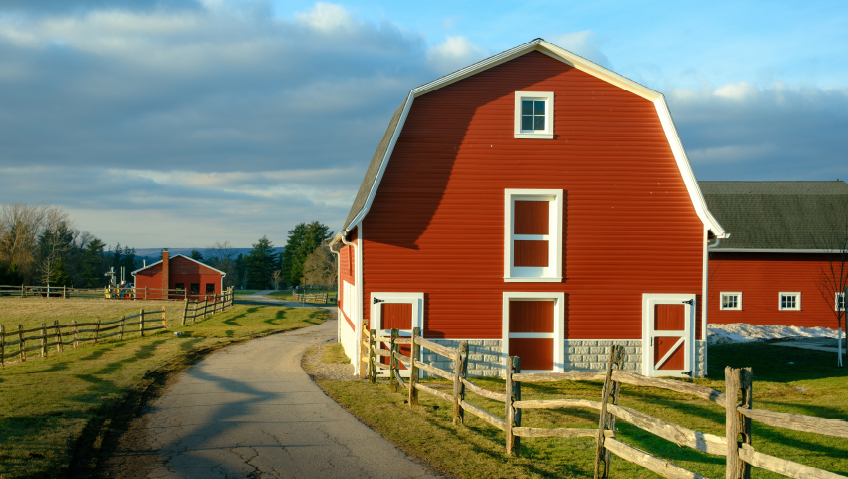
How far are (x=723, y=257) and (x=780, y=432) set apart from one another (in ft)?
66.1

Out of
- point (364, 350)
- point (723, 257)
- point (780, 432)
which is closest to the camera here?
point (780, 432)

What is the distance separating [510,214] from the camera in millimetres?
15125

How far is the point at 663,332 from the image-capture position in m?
15.3

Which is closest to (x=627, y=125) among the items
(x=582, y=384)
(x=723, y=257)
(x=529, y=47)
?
(x=529, y=47)

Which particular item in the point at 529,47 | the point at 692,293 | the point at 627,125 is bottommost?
the point at 692,293

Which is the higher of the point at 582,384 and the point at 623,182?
the point at 623,182

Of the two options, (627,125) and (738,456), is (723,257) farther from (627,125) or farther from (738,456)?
(738,456)

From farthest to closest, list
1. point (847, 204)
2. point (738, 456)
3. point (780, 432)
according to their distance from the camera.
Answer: point (847, 204)
point (780, 432)
point (738, 456)

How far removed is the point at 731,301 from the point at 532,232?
17394 millimetres

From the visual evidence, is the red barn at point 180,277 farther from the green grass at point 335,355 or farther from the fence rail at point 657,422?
the fence rail at point 657,422

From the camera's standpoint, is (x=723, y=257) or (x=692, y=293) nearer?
(x=692, y=293)

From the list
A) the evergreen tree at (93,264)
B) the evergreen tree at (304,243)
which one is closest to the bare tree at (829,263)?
the evergreen tree at (304,243)

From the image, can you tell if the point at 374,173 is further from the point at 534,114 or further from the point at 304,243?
the point at 304,243

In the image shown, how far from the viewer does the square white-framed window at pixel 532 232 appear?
1511cm
